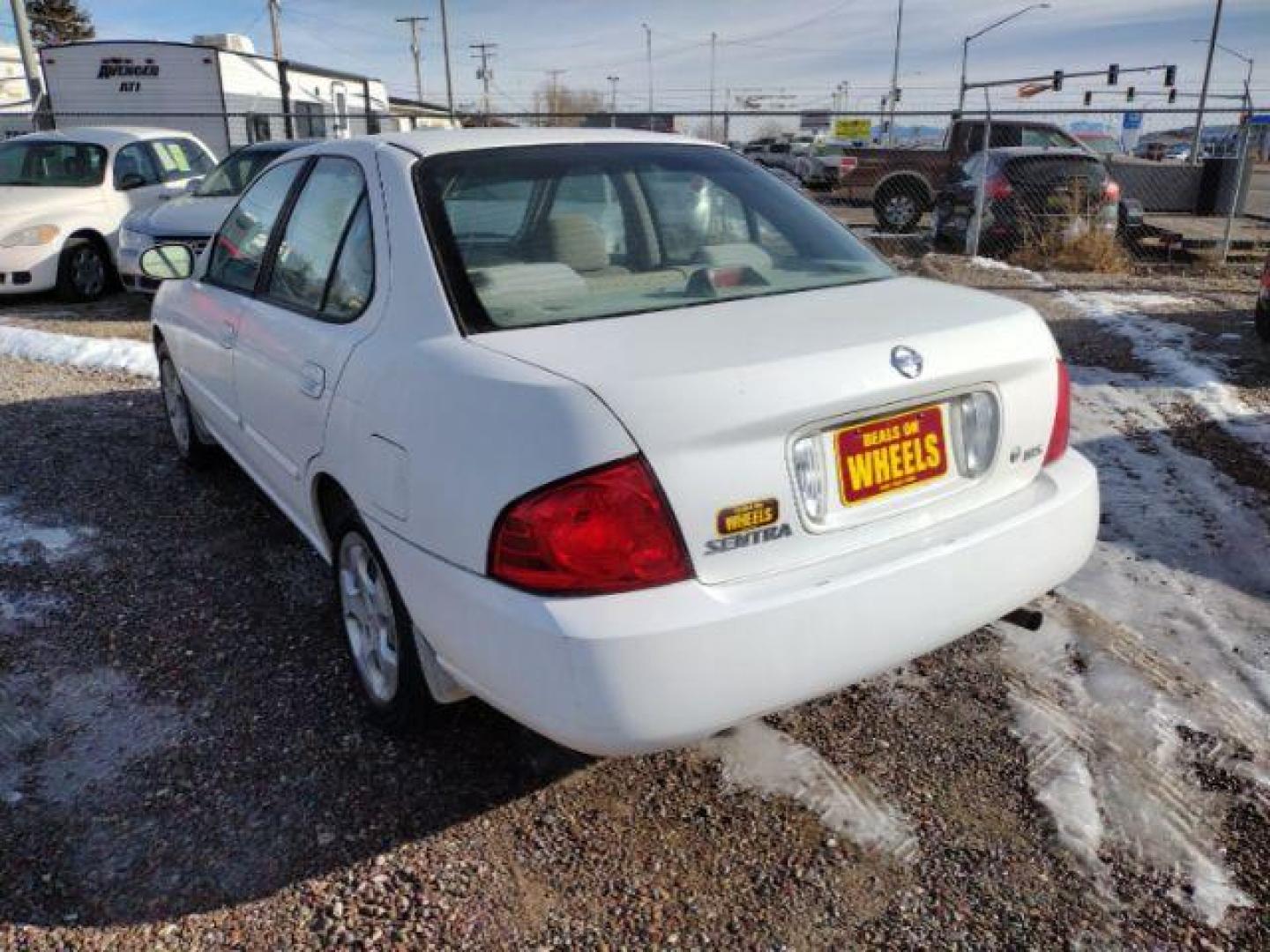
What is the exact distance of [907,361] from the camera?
2191 mm

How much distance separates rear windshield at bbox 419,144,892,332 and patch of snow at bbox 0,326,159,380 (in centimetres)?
515

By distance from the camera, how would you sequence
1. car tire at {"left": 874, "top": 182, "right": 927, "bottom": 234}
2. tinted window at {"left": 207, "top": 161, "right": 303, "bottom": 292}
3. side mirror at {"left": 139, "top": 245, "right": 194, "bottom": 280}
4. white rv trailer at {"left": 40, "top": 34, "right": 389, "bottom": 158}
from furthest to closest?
white rv trailer at {"left": 40, "top": 34, "right": 389, "bottom": 158} → car tire at {"left": 874, "top": 182, "right": 927, "bottom": 234} → side mirror at {"left": 139, "top": 245, "right": 194, "bottom": 280} → tinted window at {"left": 207, "top": 161, "right": 303, "bottom": 292}

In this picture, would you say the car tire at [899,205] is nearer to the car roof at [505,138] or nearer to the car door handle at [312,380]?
the car roof at [505,138]

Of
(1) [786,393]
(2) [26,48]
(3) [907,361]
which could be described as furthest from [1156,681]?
(2) [26,48]

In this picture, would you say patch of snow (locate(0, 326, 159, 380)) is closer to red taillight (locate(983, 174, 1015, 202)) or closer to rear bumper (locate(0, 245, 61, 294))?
rear bumper (locate(0, 245, 61, 294))

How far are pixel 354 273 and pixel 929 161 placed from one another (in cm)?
1649

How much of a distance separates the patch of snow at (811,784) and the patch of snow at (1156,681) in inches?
16.2

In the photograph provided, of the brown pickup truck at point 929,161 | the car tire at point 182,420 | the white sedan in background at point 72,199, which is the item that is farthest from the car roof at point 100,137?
the brown pickup truck at point 929,161

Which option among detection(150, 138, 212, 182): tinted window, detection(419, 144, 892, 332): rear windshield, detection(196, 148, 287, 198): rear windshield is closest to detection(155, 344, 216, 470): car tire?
detection(419, 144, 892, 332): rear windshield

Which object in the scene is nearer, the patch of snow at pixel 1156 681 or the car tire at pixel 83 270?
the patch of snow at pixel 1156 681

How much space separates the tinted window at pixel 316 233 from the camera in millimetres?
2883

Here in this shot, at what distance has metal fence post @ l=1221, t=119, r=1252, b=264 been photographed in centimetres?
1140

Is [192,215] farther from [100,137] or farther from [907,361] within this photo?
[907,361]

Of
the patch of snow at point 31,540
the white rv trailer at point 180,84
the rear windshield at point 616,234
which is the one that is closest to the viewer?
the rear windshield at point 616,234
